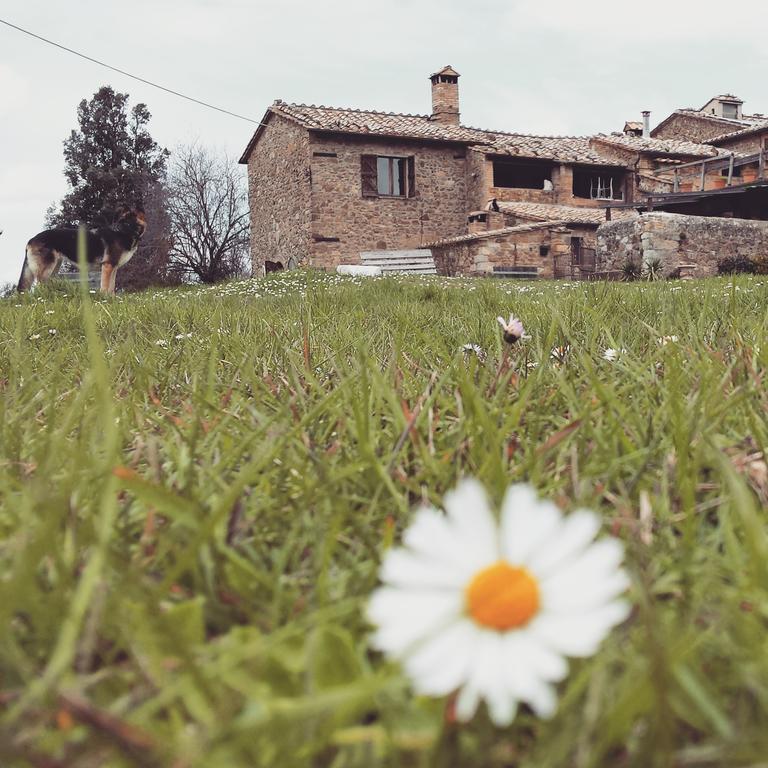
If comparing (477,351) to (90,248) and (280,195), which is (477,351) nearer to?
(90,248)

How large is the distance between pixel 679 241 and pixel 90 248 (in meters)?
12.6

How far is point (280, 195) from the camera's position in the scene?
25.8 meters

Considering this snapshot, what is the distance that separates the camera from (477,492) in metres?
0.51

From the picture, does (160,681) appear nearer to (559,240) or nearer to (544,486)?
(544,486)

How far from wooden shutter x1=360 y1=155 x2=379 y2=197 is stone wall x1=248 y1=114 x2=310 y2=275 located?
1.85 metres

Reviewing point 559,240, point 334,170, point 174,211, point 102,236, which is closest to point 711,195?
point 559,240

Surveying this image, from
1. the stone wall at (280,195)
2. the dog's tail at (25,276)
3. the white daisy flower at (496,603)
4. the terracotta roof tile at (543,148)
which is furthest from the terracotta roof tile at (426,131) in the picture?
the white daisy flower at (496,603)

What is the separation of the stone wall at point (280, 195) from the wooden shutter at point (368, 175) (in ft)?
6.08

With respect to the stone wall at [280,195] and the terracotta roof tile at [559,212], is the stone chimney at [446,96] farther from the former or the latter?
the stone wall at [280,195]

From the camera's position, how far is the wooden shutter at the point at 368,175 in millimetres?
23312

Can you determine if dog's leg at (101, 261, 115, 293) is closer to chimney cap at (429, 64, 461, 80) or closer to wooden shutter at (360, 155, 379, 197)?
wooden shutter at (360, 155, 379, 197)

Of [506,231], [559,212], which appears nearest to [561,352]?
[506,231]

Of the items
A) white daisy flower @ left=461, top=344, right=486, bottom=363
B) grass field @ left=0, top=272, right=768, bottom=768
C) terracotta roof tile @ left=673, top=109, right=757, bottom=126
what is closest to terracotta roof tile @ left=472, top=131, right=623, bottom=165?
terracotta roof tile @ left=673, top=109, right=757, bottom=126

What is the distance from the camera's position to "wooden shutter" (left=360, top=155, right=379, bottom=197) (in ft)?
76.5
